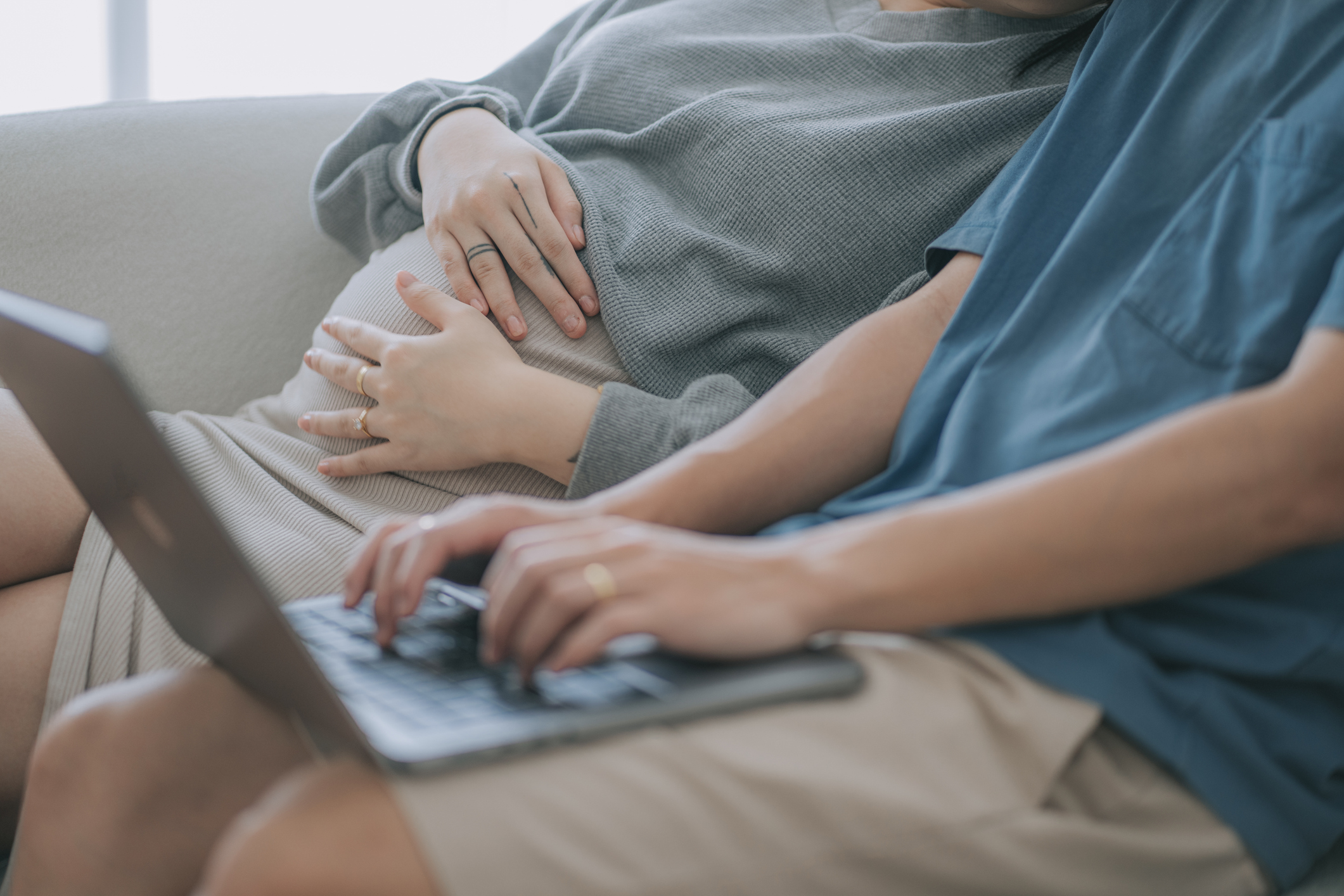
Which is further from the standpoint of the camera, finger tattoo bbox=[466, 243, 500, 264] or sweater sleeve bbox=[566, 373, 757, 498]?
finger tattoo bbox=[466, 243, 500, 264]

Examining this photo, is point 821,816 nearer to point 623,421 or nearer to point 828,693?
point 828,693

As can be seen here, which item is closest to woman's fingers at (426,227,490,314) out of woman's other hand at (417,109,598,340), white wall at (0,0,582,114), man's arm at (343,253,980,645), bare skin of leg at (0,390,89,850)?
woman's other hand at (417,109,598,340)

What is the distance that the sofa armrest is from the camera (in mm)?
1191

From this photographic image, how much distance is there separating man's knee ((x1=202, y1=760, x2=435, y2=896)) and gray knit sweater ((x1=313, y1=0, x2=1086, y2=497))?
44 cm

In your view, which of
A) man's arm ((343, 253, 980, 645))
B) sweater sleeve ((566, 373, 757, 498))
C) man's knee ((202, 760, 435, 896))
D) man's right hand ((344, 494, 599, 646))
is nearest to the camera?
man's knee ((202, 760, 435, 896))

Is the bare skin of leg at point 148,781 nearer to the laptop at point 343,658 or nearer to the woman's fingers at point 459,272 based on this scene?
the laptop at point 343,658

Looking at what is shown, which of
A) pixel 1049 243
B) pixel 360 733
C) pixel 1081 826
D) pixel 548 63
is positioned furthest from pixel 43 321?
pixel 548 63

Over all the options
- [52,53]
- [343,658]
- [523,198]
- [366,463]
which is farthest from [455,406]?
[52,53]

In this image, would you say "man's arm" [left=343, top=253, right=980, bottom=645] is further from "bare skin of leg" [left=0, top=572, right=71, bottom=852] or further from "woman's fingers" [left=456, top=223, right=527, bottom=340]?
"bare skin of leg" [left=0, top=572, right=71, bottom=852]

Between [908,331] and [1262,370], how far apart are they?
29cm

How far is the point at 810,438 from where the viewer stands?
76cm

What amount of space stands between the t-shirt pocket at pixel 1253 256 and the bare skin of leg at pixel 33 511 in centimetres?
91

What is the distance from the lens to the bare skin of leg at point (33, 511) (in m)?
0.85

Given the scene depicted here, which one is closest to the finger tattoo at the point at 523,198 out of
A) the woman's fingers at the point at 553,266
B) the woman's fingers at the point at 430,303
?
the woman's fingers at the point at 553,266
